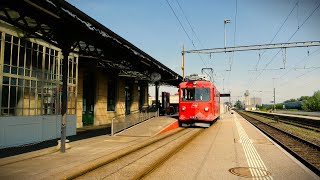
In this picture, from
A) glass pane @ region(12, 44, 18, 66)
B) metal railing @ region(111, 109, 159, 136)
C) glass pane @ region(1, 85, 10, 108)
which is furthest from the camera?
metal railing @ region(111, 109, 159, 136)

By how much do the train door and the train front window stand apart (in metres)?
8.67

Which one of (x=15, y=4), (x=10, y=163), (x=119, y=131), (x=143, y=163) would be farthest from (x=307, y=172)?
(x=119, y=131)

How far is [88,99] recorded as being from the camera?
26.0 m

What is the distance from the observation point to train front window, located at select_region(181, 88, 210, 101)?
→ 22172mm

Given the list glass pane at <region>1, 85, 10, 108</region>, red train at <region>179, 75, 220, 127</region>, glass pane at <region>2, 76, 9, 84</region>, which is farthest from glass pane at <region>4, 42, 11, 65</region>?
red train at <region>179, 75, 220, 127</region>

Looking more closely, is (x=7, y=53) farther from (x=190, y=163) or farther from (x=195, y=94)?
(x=195, y=94)

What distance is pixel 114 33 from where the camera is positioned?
14258 millimetres

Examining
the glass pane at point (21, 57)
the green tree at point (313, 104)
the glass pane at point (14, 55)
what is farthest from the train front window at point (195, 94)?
the green tree at point (313, 104)

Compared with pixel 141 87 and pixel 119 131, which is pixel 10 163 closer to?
pixel 119 131

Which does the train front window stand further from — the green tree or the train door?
the green tree

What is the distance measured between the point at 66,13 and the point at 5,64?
4520 millimetres

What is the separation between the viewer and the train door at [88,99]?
25625mm

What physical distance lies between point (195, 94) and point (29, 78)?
1233 cm

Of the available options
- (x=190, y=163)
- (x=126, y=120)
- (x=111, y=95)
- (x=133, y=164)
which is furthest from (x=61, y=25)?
(x=111, y=95)
